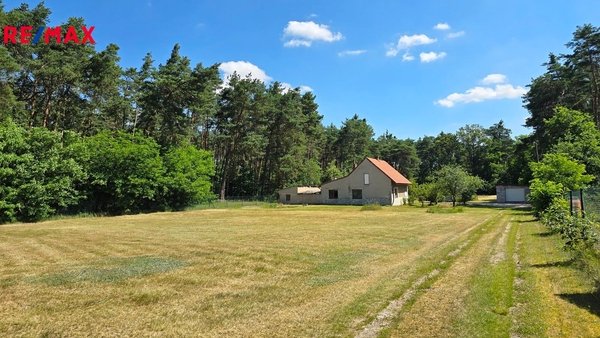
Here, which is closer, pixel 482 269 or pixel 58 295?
pixel 58 295

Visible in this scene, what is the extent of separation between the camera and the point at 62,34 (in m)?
35.6

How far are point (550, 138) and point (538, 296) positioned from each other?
38.0 metres

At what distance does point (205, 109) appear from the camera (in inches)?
1746

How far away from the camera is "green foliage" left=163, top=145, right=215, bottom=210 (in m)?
39.8

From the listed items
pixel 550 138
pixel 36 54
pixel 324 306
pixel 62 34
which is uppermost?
pixel 62 34

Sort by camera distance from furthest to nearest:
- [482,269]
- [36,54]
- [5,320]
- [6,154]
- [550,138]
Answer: [550,138], [36,54], [6,154], [482,269], [5,320]

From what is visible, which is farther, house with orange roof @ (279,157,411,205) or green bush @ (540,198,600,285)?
house with orange roof @ (279,157,411,205)

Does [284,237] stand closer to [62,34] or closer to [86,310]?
[86,310]

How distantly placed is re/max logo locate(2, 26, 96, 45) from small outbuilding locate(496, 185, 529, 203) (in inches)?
2001

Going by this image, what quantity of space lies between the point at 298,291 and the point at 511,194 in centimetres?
5192

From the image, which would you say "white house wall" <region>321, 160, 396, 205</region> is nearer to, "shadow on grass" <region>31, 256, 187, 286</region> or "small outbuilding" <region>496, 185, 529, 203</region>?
"small outbuilding" <region>496, 185, 529, 203</region>

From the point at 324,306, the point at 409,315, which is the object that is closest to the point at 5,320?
the point at 324,306

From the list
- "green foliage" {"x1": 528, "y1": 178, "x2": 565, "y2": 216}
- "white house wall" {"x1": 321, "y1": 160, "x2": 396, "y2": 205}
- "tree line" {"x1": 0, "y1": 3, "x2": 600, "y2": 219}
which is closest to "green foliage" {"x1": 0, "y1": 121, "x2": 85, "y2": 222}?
"tree line" {"x1": 0, "y1": 3, "x2": 600, "y2": 219}

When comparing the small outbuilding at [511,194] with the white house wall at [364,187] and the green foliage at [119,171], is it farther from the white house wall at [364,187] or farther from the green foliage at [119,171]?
the green foliage at [119,171]
